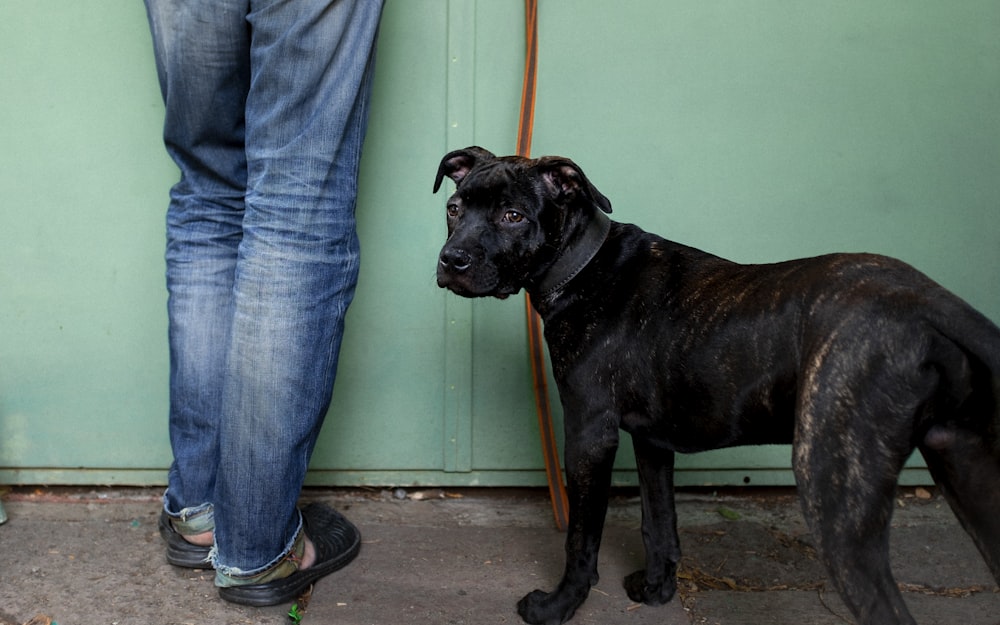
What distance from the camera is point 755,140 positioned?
11.6ft

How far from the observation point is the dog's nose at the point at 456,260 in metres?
2.74

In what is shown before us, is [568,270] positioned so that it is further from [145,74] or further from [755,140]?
[145,74]

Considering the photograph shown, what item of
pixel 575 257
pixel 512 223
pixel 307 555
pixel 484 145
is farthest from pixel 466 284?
pixel 307 555

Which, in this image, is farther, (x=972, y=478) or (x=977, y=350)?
(x=972, y=478)

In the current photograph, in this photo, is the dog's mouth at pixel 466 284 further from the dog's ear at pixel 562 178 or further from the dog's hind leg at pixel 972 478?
the dog's hind leg at pixel 972 478

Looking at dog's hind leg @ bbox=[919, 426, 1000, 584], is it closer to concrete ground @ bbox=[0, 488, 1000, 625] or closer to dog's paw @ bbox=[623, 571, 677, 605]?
concrete ground @ bbox=[0, 488, 1000, 625]

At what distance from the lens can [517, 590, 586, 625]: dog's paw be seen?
2785 millimetres

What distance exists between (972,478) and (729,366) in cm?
60

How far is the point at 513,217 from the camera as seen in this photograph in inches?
112

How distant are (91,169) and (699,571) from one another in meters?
2.56

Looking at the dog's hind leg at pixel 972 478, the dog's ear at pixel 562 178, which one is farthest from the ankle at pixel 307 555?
the dog's hind leg at pixel 972 478

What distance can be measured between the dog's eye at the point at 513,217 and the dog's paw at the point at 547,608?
3.64 ft

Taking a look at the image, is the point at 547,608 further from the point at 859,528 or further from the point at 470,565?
the point at 859,528

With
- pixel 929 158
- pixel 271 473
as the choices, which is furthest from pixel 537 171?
pixel 929 158
